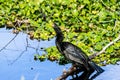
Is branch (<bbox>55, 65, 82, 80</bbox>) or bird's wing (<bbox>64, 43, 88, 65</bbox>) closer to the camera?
branch (<bbox>55, 65, 82, 80</bbox>)

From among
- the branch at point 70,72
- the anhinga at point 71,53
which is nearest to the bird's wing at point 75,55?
the anhinga at point 71,53

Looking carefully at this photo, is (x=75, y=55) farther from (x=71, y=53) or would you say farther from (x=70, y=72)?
(x=70, y=72)

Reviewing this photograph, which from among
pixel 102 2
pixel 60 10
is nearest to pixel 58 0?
pixel 60 10

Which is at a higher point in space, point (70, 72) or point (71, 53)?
point (71, 53)

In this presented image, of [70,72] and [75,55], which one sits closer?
[70,72]

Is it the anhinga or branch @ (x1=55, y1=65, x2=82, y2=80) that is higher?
the anhinga

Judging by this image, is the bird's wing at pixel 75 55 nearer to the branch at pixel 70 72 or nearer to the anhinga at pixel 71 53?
the anhinga at pixel 71 53

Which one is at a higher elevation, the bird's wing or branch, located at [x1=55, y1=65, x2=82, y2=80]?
the bird's wing

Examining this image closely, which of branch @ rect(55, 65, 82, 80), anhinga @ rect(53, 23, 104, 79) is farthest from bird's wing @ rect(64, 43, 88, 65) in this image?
branch @ rect(55, 65, 82, 80)

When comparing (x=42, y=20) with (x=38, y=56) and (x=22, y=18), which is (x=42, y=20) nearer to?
(x=22, y=18)

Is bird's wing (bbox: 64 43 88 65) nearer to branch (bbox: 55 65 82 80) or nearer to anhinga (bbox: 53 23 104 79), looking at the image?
anhinga (bbox: 53 23 104 79)

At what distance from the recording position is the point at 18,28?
11.0 meters

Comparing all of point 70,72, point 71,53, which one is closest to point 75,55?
point 71,53

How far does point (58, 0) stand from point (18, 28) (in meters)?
1.50
